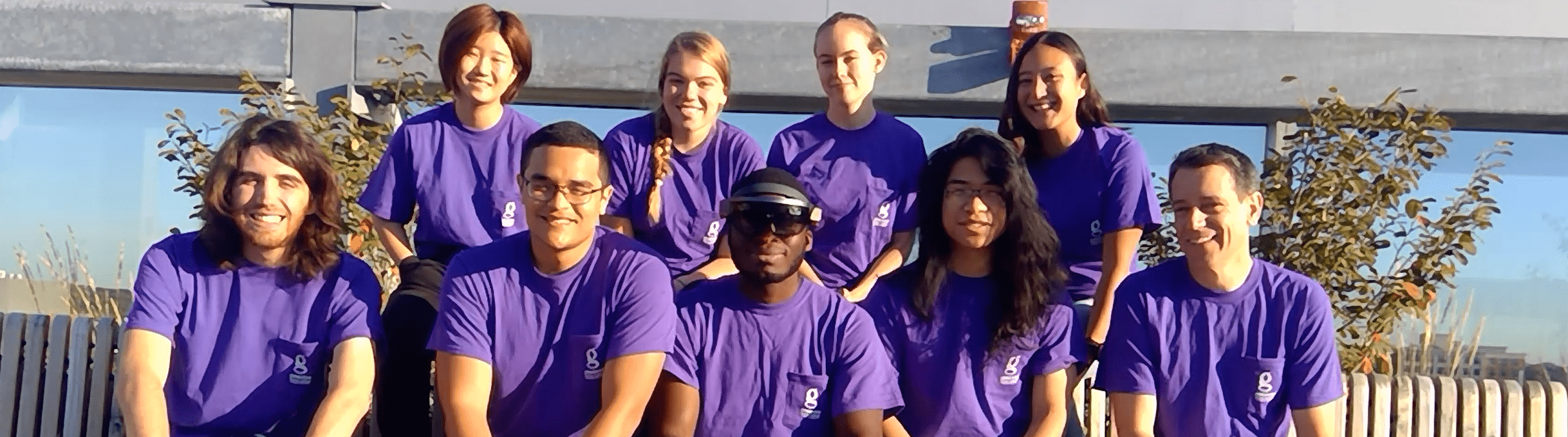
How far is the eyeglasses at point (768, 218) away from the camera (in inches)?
129

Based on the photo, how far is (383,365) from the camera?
3.74m

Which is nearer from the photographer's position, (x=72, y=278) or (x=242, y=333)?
(x=242, y=333)

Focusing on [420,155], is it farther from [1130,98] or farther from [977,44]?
[1130,98]

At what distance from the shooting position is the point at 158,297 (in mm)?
3426

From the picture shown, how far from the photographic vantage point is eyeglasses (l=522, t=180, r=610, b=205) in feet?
10.9

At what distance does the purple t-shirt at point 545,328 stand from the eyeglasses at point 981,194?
0.78 m

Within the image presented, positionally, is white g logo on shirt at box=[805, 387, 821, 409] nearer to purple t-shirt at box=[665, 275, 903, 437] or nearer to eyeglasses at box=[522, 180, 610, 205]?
purple t-shirt at box=[665, 275, 903, 437]

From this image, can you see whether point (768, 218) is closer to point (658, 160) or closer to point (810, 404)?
point (810, 404)

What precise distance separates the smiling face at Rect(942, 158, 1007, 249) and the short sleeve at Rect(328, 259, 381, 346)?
1.46m

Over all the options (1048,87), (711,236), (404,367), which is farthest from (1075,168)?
(404,367)

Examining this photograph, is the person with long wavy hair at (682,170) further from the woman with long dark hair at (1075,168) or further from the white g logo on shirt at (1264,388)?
the white g logo on shirt at (1264,388)

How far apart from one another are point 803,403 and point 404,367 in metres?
1.18

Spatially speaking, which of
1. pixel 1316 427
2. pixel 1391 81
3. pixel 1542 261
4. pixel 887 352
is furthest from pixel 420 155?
pixel 1542 261

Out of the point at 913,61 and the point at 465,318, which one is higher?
the point at 913,61
